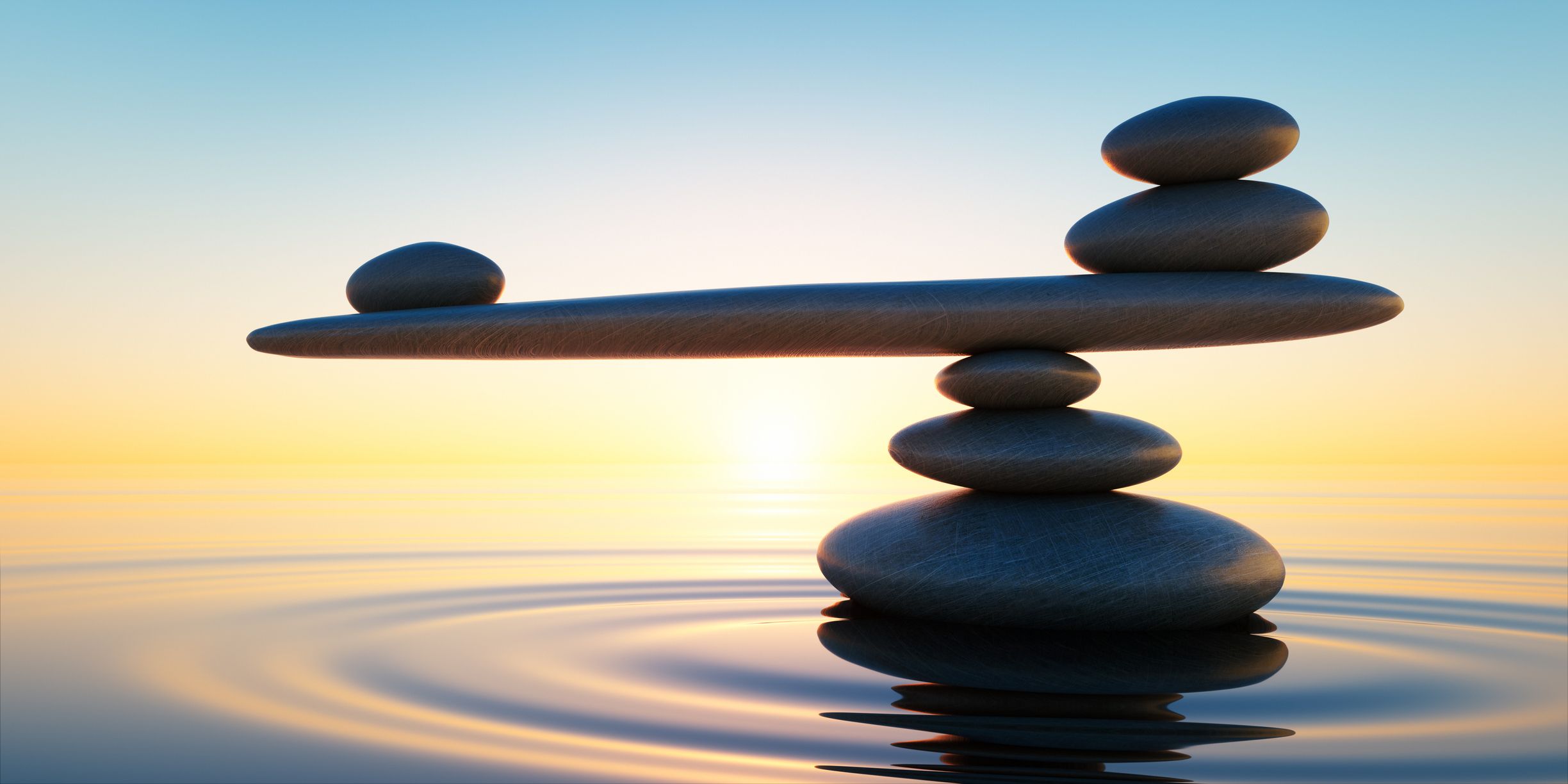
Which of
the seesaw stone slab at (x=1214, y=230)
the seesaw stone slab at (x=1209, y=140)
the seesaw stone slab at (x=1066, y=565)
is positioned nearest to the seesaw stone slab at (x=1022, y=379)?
the seesaw stone slab at (x=1066, y=565)

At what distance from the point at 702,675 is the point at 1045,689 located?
1.73 m

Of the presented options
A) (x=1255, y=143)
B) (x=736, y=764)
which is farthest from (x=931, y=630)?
(x=1255, y=143)

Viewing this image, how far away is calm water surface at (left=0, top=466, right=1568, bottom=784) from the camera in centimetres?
433

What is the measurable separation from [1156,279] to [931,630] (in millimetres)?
2943

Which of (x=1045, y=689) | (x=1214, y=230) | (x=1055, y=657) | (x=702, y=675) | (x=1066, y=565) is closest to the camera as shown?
(x=1045, y=689)

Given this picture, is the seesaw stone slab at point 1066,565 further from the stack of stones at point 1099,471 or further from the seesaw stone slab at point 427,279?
the seesaw stone slab at point 427,279

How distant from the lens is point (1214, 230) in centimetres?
815

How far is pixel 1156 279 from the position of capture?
8102 mm

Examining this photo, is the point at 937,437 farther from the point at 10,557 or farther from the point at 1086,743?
the point at 10,557

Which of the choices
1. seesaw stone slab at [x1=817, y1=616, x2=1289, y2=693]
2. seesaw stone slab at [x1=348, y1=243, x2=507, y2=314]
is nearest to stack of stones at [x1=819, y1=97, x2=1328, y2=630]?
seesaw stone slab at [x1=817, y1=616, x2=1289, y2=693]

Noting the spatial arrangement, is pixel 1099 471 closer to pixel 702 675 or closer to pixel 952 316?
pixel 952 316

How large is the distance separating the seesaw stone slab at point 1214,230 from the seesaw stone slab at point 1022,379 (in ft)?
2.72

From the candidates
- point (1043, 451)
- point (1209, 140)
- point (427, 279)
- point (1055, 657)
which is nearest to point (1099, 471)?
point (1043, 451)

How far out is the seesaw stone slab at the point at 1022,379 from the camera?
27.1ft
